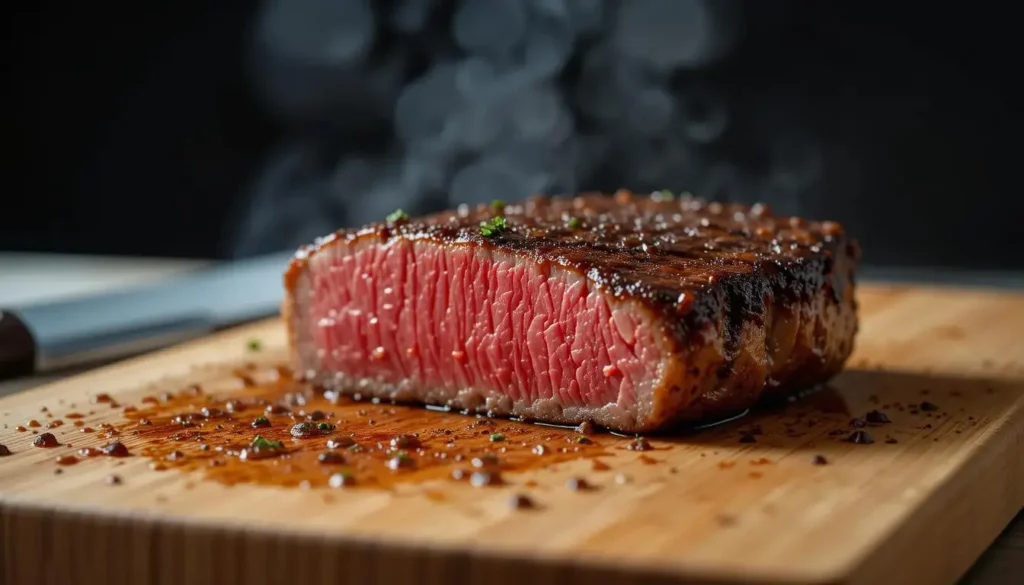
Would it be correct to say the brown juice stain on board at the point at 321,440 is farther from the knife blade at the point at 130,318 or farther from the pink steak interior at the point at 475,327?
the knife blade at the point at 130,318

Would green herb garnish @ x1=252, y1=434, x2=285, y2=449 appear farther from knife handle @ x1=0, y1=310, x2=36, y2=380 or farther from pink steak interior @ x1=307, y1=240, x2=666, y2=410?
knife handle @ x1=0, y1=310, x2=36, y2=380

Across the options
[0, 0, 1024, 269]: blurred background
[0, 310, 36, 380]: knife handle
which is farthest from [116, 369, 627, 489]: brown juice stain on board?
[0, 0, 1024, 269]: blurred background

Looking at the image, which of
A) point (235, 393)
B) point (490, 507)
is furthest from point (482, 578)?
point (235, 393)

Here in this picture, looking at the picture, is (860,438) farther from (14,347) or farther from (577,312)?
(14,347)

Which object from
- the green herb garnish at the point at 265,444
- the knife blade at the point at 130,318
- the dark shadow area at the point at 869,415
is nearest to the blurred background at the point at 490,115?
the knife blade at the point at 130,318

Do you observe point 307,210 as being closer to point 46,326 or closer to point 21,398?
point 46,326
